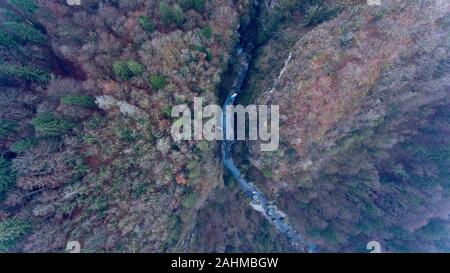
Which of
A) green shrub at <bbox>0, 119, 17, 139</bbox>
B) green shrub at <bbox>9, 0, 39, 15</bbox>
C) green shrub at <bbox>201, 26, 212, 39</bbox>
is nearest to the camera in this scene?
green shrub at <bbox>0, 119, 17, 139</bbox>

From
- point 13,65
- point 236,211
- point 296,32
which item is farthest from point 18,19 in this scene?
point 236,211

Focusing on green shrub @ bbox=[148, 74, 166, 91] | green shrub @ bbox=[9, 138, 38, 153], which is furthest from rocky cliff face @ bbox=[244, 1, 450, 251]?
green shrub @ bbox=[9, 138, 38, 153]

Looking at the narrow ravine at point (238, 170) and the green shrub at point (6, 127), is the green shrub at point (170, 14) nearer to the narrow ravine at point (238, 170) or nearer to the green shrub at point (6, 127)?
the narrow ravine at point (238, 170)

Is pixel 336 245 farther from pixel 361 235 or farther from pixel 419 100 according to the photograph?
pixel 419 100

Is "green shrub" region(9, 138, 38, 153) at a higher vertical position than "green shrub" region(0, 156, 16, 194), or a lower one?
higher

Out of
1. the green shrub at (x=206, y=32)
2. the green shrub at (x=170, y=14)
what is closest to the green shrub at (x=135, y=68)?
the green shrub at (x=170, y=14)

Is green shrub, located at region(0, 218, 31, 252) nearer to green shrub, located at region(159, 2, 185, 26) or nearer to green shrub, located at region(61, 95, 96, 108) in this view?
green shrub, located at region(61, 95, 96, 108)
